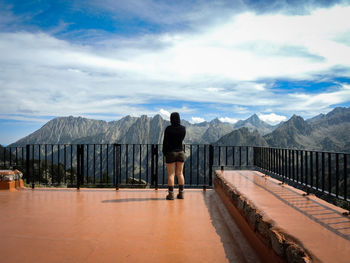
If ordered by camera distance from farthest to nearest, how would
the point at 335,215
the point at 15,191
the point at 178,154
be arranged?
1. the point at 15,191
2. the point at 178,154
3. the point at 335,215

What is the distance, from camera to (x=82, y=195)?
21.1 ft

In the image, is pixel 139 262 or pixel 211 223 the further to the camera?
pixel 211 223

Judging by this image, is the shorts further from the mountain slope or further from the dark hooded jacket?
the mountain slope

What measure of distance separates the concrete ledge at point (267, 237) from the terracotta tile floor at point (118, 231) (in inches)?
7.0

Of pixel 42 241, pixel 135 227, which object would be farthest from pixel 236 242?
pixel 42 241

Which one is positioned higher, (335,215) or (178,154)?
(178,154)

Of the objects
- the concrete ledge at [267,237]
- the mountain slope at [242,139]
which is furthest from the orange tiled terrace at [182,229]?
the mountain slope at [242,139]

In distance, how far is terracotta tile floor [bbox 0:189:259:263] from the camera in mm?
2959

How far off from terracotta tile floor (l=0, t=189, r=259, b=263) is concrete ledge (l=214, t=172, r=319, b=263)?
0.18 m

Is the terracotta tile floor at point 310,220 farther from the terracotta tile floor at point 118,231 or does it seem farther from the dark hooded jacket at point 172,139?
the dark hooded jacket at point 172,139

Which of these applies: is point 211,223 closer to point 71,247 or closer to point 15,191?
point 71,247

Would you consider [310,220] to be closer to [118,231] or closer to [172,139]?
[118,231]

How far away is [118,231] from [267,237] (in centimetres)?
211

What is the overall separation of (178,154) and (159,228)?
207 cm
